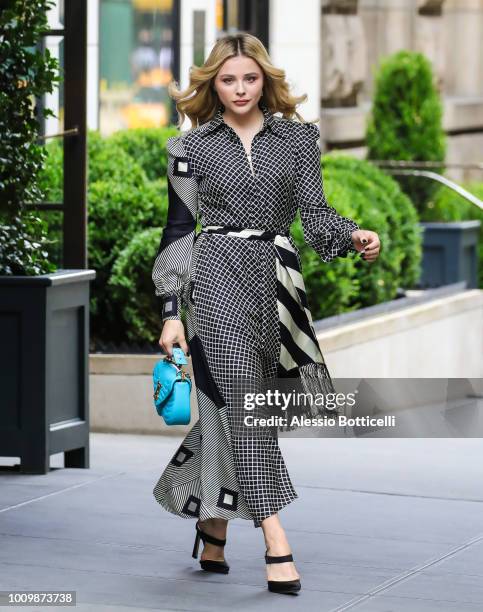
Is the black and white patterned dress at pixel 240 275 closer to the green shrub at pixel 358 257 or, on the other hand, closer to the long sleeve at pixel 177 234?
the long sleeve at pixel 177 234

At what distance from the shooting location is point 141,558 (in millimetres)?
6117

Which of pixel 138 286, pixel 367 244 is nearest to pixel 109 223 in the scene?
pixel 138 286

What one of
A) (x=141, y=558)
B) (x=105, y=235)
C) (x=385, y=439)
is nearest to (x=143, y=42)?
(x=105, y=235)

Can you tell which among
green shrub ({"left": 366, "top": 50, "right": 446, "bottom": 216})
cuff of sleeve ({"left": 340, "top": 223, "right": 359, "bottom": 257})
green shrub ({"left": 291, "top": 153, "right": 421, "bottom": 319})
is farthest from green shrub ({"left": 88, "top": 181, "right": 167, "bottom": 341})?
green shrub ({"left": 366, "top": 50, "right": 446, "bottom": 216})

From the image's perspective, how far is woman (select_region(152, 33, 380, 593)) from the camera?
5.57 meters

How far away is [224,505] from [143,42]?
→ 10230 millimetres

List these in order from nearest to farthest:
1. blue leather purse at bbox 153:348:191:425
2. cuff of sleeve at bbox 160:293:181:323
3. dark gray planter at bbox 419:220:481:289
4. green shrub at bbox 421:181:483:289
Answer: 1. blue leather purse at bbox 153:348:191:425
2. cuff of sleeve at bbox 160:293:181:323
3. dark gray planter at bbox 419:220:481:289
4. green shrub at bbox 421:181:483:289

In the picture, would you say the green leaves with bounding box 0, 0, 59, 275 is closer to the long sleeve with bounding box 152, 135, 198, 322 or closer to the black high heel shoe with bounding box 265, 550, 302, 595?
the long sleeve with bounding box 152, 135, 198, 322

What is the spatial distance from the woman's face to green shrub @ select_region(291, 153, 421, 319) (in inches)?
202

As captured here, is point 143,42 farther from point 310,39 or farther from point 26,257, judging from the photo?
point 26,257

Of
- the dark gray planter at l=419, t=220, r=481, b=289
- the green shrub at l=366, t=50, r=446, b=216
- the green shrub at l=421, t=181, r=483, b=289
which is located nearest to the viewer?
the dark gray planter at l=419, t=220, r=481, b=289

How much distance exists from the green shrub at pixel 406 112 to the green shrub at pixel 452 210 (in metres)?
0.41

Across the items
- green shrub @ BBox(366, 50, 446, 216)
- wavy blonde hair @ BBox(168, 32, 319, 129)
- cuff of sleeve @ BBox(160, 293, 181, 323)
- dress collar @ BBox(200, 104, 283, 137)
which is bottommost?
cuff of sleeve @ BBox(160, 293, 181, 323)

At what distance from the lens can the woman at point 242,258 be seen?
5.57 metres
